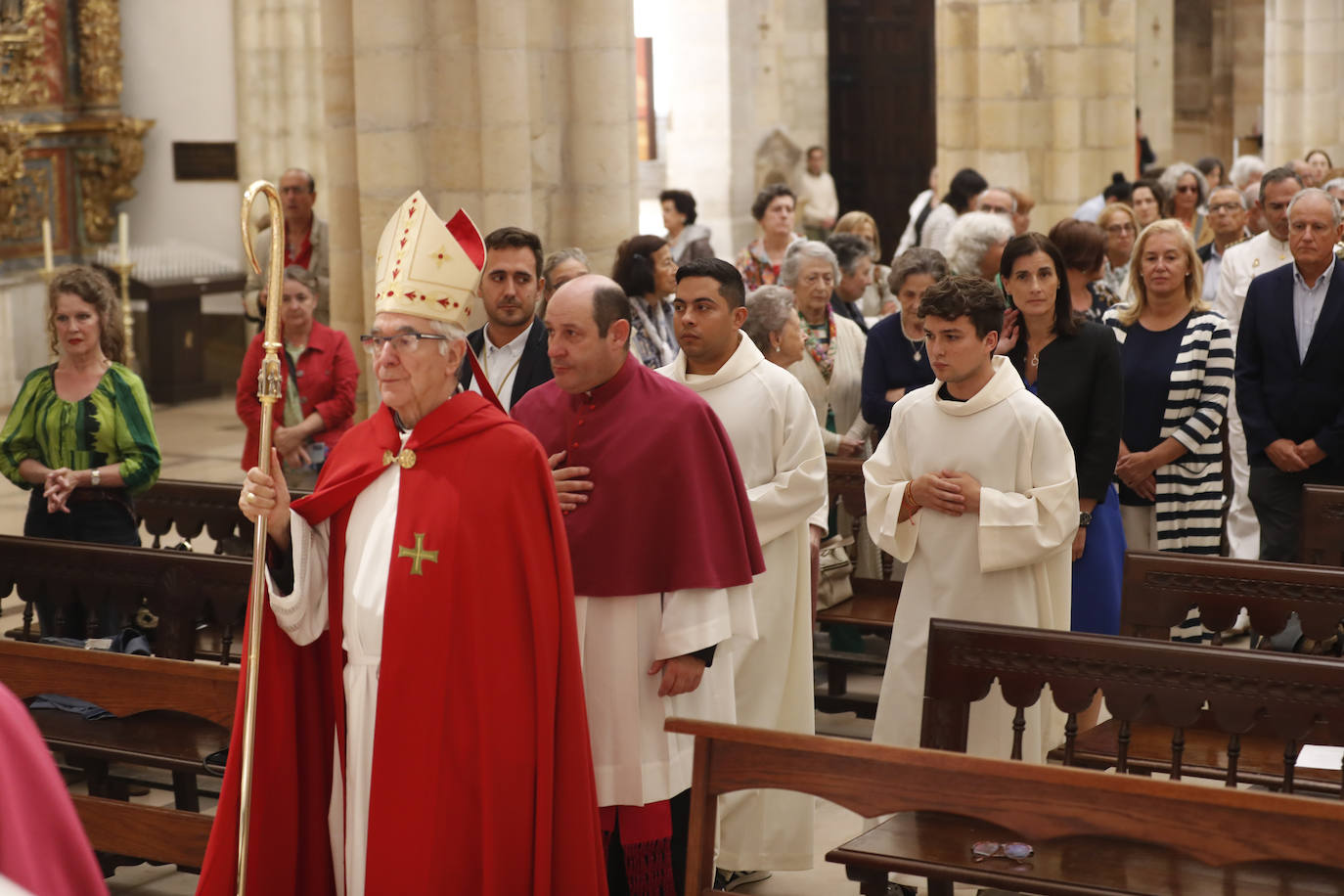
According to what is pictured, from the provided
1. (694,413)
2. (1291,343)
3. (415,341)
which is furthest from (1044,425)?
(1291,343)

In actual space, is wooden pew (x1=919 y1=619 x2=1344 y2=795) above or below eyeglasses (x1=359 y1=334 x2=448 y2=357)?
below

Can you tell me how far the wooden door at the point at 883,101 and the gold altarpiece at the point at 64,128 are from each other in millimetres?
8549

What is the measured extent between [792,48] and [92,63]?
8.01 metres

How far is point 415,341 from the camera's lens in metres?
3.52

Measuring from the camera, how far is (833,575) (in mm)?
6141

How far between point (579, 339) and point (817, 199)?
12.5m

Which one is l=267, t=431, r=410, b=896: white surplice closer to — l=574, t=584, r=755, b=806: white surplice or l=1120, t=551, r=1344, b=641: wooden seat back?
l=574, t=584, r=755, b=806: white surplice

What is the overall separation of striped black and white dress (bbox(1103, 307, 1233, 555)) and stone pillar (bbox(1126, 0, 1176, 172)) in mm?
14546

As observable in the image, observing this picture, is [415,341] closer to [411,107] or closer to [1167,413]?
[1167,413]

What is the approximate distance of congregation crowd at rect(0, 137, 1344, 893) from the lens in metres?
3.48

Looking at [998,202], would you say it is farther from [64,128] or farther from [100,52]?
[100,52]

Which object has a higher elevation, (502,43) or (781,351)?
(502,43)

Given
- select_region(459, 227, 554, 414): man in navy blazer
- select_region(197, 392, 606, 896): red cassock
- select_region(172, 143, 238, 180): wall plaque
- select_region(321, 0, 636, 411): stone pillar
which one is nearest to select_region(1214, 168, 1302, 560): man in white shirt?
select_region(321, 0, 636, 411): stone pillar

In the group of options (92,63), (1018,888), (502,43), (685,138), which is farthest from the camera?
(685,138)
